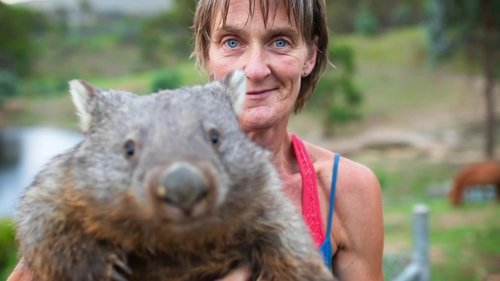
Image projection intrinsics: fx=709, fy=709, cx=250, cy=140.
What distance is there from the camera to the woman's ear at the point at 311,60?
332 centimetres

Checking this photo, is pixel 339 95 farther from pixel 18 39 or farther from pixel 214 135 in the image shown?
pixel 214 135

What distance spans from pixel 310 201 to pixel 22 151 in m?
12.6

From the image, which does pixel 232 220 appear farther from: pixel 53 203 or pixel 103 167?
pixel 53 203

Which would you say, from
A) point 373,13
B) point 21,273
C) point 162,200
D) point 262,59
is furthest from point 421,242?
point 373,13

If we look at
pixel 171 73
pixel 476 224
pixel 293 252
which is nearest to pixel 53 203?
pixel 293 252

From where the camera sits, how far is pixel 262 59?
9.96ft

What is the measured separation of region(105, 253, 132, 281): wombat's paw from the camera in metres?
2.31

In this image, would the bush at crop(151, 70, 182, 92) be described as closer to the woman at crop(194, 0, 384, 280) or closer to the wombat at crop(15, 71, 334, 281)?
the woman at crop(194, 0, 384, 280)

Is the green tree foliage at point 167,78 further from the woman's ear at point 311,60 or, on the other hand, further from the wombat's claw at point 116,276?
the wombat's claw at point 116,276

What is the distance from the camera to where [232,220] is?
2.31 m

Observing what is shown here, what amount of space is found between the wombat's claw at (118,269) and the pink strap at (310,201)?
35.1 inches

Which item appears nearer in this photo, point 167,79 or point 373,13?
point 167,79

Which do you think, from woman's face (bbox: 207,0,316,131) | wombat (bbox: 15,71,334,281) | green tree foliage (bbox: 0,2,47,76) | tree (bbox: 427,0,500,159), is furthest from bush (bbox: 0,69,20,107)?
wombat (bbox: 15,71,334,281)

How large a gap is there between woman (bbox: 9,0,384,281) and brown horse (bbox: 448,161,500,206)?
494 inches
